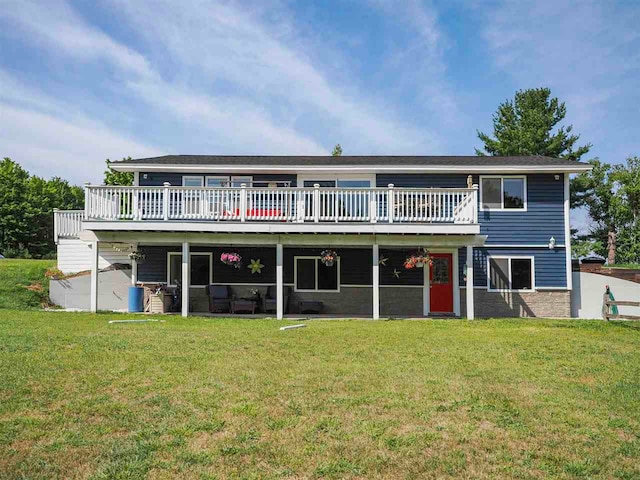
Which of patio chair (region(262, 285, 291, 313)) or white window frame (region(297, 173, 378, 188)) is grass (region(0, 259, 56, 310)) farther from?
white window frame (region(297, 173, 378, 188))

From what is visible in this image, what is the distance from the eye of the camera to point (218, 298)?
624 inches

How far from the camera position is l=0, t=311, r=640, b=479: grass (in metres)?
3.86

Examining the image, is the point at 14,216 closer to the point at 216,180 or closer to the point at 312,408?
the point at 216,180

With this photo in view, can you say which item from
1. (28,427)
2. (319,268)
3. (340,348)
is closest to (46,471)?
(28,427)

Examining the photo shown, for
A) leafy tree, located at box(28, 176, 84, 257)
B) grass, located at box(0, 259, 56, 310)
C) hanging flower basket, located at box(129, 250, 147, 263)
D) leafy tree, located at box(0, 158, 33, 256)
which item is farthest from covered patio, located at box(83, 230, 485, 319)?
leafy tree, located at box(28, 176, 84, 257)

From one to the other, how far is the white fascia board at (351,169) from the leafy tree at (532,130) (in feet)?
63.7

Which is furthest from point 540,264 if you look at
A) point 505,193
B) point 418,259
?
point 418,259

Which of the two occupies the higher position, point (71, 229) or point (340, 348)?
point (71, 229)

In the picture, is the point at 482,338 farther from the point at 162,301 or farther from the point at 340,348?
the point at 162,301

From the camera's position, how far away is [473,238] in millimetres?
14164

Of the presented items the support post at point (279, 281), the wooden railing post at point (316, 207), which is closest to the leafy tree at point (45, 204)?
the support post at point (279, 281)

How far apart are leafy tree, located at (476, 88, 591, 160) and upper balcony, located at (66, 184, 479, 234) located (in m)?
22.9

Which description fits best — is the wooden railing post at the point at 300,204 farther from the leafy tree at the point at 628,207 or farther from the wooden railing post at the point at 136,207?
the leafy tree at the point at 628,207

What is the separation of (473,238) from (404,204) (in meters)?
2.04
